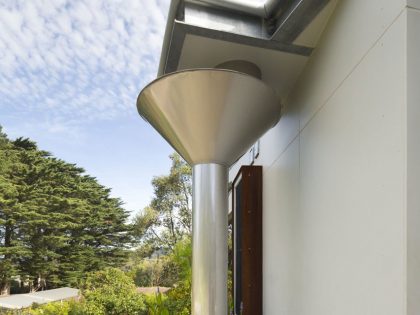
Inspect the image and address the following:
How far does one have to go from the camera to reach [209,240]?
269 cm

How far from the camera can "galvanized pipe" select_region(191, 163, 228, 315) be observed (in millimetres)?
2645

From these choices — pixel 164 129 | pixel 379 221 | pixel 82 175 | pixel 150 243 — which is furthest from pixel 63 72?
pixel 379 221

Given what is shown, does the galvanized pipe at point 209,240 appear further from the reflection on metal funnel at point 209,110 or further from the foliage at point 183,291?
the foliage at point 183,291

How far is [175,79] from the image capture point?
2.45 meters

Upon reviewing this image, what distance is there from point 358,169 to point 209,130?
1032 millimetres

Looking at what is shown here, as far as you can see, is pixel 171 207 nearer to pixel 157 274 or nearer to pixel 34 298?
pixel 157 274

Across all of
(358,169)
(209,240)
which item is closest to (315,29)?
(358,169)

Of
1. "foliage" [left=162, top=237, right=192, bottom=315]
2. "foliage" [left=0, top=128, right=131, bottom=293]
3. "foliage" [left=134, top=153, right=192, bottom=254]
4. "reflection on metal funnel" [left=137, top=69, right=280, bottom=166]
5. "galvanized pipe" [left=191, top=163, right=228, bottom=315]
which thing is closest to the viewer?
"reflection on metal funnel" [left=137, top=69, right=280, bottom=166]

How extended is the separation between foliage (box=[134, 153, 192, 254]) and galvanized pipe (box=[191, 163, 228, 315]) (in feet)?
47.7

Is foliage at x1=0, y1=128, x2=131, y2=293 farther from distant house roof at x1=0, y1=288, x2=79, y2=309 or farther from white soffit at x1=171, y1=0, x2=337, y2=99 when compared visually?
white soffit at x1=171, y1=0, x2=337, y2=99

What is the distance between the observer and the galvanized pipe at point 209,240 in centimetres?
264
